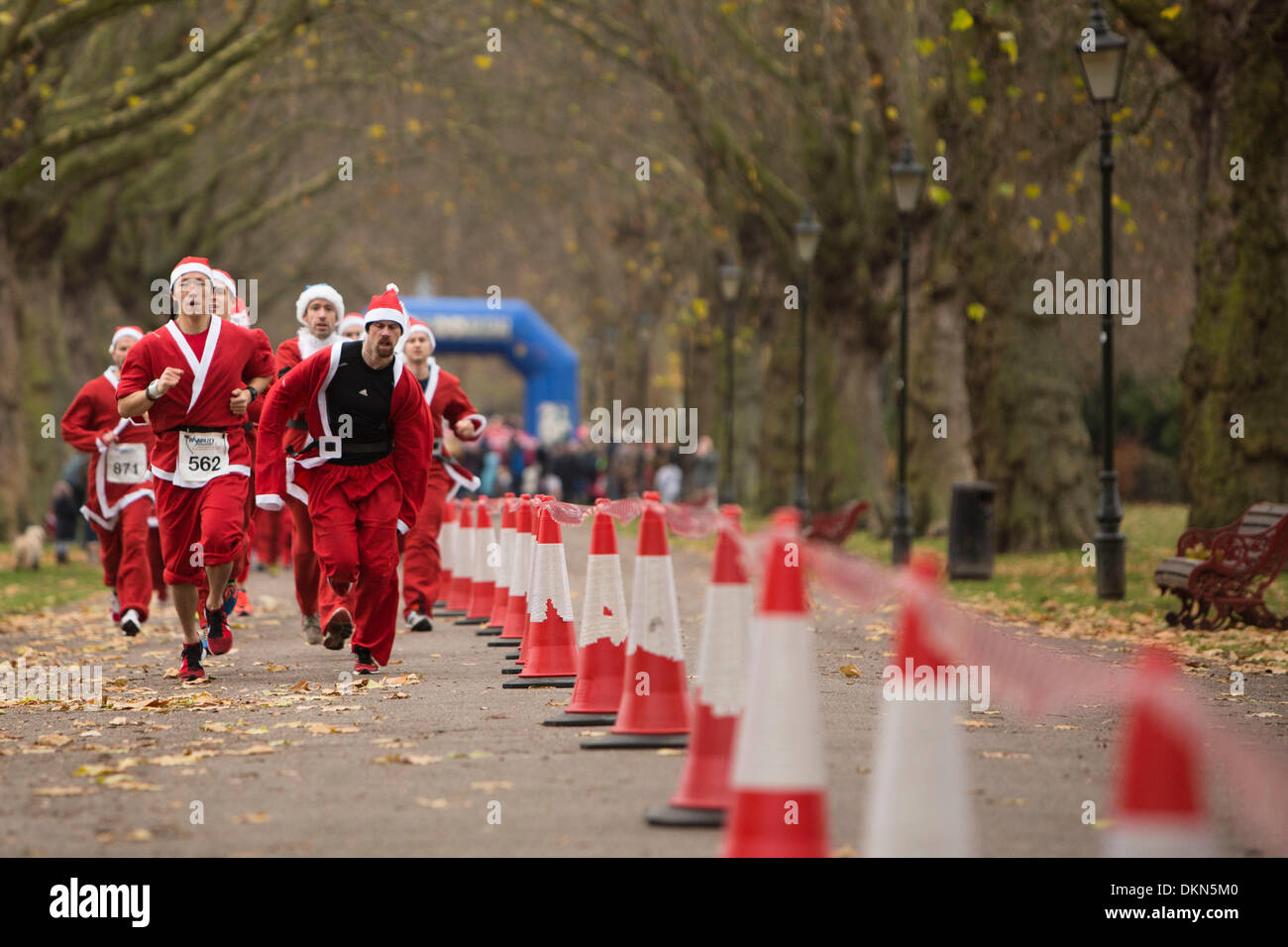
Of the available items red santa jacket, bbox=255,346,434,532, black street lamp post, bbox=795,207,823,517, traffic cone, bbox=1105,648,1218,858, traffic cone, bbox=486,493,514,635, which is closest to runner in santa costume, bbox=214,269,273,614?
red santa jacket, bbox=255,346,434,532

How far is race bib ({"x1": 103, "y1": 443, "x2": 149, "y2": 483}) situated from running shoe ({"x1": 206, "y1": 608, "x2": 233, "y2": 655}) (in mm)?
3226

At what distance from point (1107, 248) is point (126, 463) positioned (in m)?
8.43

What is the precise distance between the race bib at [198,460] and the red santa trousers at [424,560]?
3214 millimetres

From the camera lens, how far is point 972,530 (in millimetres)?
20328

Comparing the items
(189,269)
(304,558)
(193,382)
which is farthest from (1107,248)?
(193,382)

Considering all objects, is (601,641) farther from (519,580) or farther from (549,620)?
(519,580)

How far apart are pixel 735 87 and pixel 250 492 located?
22803 millimetres

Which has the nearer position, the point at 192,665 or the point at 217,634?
the point at 192,665

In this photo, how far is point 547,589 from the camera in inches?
416

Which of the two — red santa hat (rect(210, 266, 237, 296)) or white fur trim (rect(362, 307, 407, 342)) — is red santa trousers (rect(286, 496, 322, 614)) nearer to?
red santa hat (rect(210, 266, 237, 296))
